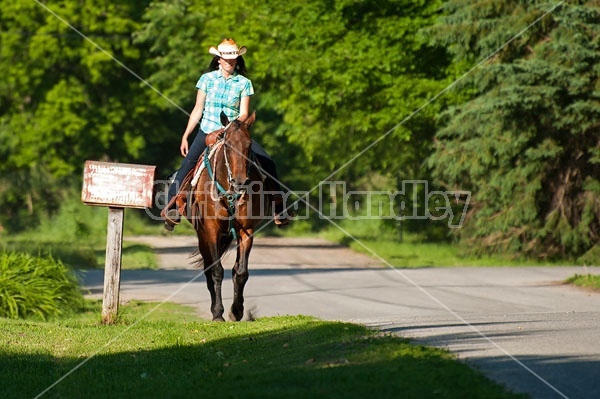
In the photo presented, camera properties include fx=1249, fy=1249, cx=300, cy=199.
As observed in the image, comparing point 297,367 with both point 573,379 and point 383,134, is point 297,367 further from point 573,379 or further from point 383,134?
point 383,134

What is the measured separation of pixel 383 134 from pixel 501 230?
26.4ft

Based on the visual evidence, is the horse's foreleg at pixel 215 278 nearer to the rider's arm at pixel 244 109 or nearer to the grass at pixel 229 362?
the grass at pixel 229 362

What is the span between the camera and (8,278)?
60.1 feet

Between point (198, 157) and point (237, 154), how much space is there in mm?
1569

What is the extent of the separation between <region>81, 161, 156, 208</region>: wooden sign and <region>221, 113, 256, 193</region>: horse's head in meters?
0.99

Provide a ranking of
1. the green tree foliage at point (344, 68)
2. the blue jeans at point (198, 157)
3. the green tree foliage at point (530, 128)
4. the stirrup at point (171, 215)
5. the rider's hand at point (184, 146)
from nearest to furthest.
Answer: the blue jeans at point (198, 157)
the rider's hand at point (184, 146)
the stirrup at point (171, 215)
the green tree foliage at point (530, 128)
the green tree foliage at point (344, 68)

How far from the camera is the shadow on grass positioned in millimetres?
8836

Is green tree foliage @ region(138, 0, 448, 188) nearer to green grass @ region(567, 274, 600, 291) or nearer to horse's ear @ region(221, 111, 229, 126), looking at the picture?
green grass @ region(567, 274, 600, 291)

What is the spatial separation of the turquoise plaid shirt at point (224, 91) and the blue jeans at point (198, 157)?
0.49 m

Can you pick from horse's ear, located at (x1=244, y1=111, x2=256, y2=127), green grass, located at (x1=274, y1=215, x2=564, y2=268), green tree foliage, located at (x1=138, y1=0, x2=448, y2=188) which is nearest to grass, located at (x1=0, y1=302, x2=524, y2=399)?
horse's ear, located at (x1=244, y1=111, x2=256, y2=127)

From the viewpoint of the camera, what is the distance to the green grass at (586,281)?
73.4 feet

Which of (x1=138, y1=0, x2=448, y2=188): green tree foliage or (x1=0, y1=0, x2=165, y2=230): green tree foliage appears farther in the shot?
(x1=0, y1=0, x2=165, y2=230): green tree foliage

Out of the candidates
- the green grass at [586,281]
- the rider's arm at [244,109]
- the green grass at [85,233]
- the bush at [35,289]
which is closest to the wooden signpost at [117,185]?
the rider's arm at [244,109]

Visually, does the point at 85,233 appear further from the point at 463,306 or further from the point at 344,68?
the point at 463,306
